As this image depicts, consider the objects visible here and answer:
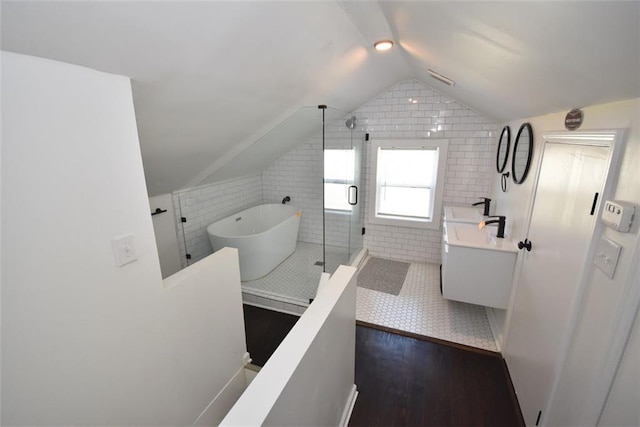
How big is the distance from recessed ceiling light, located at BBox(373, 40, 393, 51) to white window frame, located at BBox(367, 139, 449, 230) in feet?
5.38

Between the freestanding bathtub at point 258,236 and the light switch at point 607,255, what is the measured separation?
111 inches

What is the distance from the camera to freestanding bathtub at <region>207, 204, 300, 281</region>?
312 cm

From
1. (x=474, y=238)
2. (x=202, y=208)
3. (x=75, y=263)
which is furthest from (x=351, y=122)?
(x=75, y=263)

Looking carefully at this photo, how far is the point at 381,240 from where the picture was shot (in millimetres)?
4039

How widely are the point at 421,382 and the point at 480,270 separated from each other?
1.02 meters

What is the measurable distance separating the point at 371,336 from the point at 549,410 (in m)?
1.35

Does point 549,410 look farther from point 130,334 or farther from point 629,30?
point 130,334

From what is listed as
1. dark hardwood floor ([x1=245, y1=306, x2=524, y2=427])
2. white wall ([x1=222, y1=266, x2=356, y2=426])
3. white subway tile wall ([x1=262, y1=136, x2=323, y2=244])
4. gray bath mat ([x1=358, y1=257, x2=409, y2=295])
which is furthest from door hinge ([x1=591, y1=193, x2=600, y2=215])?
white subway tile wall ([x1=262, y1=136, x2=323, y2=244])

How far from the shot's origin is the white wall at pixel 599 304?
1.00 metres

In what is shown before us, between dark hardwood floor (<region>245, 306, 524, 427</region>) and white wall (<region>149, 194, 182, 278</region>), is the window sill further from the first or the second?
white wall (<region>149, 194, 182, 278</region>)

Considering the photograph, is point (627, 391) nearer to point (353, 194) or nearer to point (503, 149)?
point (503, 149)

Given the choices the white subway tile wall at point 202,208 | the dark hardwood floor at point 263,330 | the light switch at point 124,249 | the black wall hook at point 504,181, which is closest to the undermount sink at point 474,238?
the black wall hook at point 504,181

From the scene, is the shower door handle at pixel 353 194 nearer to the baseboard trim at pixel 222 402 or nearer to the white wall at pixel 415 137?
the white wall at pixel 415 137

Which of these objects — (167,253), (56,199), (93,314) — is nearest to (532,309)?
(93,314)
